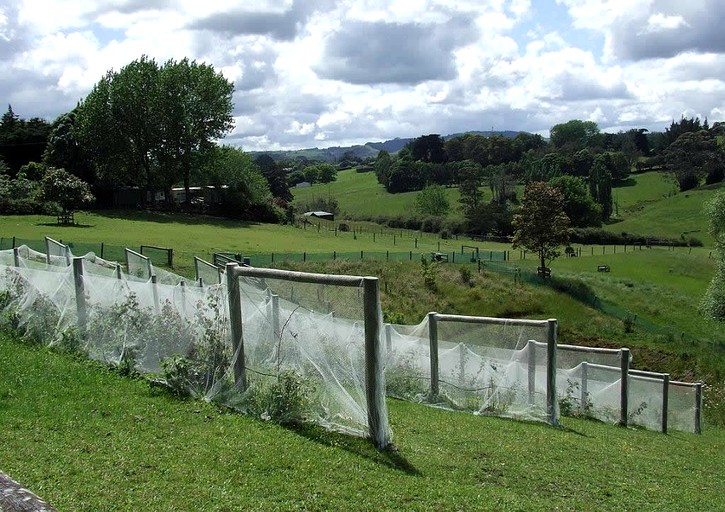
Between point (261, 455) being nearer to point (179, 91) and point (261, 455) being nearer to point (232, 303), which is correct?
point (232, 303)

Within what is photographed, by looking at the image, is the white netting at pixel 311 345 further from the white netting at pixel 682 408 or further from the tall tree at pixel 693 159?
the tall tree at pixel 693 159

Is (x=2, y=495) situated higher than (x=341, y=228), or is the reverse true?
(x=2, y=495)

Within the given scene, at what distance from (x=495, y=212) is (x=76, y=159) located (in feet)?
198

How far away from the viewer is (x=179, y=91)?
74.8 metres

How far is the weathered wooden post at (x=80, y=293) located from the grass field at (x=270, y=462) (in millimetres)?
1238

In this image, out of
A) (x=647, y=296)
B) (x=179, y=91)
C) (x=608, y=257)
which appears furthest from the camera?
(x=179, y=91)

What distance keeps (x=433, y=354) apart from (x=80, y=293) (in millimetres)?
6267

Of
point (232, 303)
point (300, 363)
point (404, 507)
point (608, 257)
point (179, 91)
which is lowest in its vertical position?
point (608, 257)

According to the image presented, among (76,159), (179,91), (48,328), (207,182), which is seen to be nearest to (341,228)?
Answer: (207,182)

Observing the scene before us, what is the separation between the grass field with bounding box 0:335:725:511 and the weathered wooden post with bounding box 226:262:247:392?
636mm

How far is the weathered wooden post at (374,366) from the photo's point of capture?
7.94 meters

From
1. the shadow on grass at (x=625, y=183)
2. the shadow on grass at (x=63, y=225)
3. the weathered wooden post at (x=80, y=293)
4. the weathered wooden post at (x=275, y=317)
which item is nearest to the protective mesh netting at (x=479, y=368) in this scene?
the weathered wooden post at (x=275, y=317)

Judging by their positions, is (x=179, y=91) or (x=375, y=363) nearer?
(x=375, y=363)

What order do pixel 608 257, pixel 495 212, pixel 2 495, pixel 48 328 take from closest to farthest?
1. pixel 2 495
2. pixel 48 328
3. pixel 608 257
4. pixel 495 212
